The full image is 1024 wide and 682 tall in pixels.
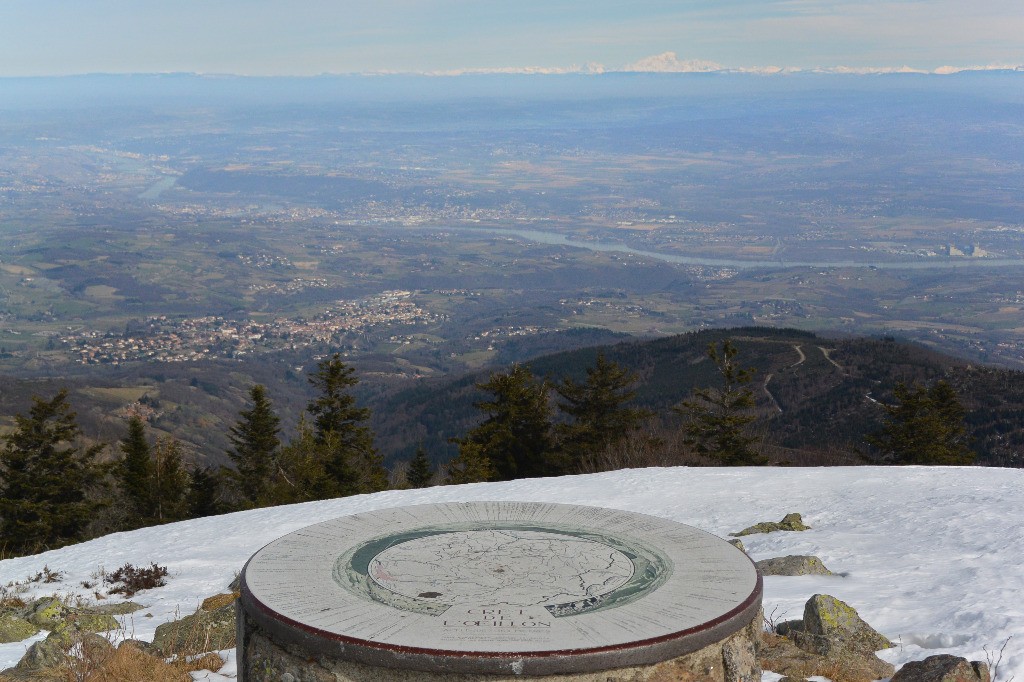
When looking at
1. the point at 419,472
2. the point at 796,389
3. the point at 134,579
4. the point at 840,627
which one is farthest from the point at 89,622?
the point at 796,389

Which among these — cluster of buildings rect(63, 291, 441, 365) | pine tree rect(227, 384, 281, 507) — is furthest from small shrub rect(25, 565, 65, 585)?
cluster of buildings rect(63, 291, 441, 365)

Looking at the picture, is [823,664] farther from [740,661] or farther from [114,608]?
[114,608]

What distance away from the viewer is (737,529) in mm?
15375

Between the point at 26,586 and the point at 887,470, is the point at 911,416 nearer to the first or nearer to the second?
the point at 887,470

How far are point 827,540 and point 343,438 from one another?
3037 centimetres

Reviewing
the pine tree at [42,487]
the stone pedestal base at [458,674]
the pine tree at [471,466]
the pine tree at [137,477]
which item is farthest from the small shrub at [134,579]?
the pine tree at [137,477]

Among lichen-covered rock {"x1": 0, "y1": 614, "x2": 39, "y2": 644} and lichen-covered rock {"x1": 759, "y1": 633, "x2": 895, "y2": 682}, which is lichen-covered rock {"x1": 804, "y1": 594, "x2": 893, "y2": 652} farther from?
lichen-covered rock {"x1": 0, "y1": 614, "x2": 39, "y2": 644}

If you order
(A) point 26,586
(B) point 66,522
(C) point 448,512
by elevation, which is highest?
(C) point 448,512

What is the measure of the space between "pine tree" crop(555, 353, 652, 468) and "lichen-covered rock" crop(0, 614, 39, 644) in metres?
28.8

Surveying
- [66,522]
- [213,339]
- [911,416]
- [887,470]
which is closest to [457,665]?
[887,470]

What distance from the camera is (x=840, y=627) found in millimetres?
9117

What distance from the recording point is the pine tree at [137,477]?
41312 mm

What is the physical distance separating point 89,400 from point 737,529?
99899 mm

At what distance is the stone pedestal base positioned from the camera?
231 inches
